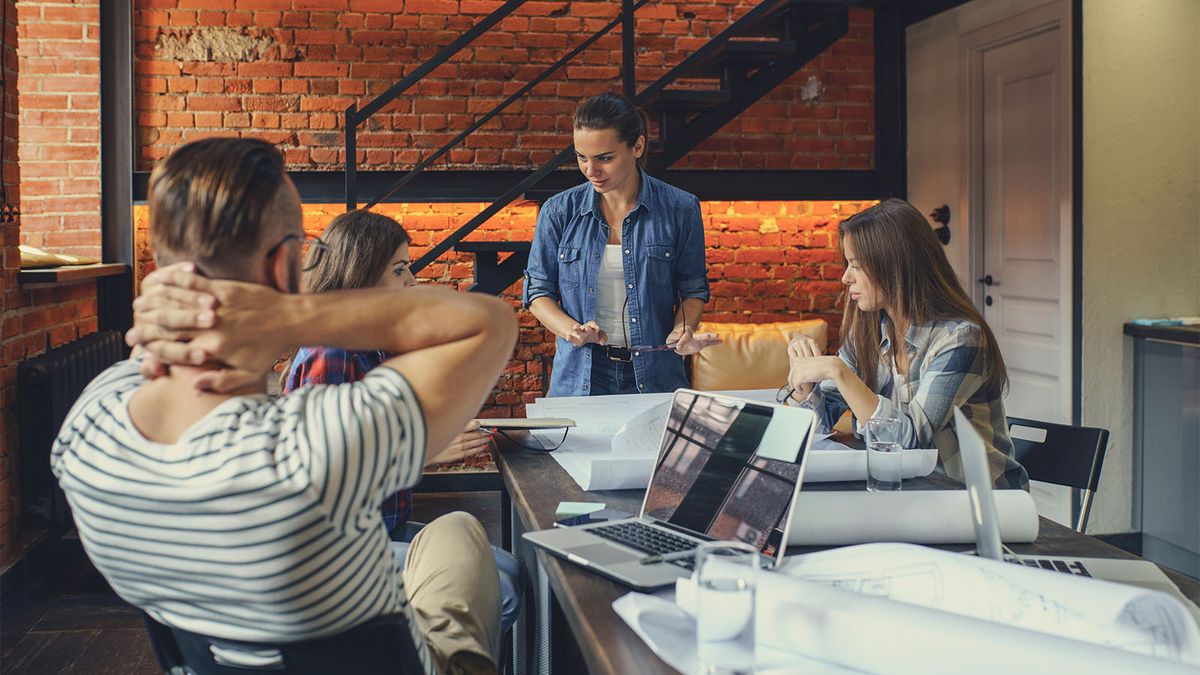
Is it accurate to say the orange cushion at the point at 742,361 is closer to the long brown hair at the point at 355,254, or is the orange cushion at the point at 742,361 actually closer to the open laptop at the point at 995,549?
the long brown hair at the point at 355,254

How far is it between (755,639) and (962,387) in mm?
1322

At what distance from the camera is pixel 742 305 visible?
19.4ft

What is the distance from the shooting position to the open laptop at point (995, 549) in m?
1.13

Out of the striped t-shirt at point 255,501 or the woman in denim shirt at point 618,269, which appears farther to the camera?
the woman in denim shirt at point 618,269

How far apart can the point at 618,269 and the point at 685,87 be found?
112 inches

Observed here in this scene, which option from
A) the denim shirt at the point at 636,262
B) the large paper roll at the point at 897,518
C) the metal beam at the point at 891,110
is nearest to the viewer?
the large paper roll at the point at 897,518

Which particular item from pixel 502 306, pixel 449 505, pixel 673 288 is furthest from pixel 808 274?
pixel 502 306

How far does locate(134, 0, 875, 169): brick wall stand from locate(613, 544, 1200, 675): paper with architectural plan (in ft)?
15.0

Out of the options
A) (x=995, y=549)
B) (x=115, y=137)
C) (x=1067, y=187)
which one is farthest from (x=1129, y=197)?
(x=115, y=137)

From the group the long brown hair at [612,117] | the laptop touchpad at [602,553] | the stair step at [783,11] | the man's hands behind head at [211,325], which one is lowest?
the laptop touchpad at [602,553]

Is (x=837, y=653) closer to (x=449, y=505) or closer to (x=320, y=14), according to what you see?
(x=449, y=505)

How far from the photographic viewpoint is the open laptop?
1.13m

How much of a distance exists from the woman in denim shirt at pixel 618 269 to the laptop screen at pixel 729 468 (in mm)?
1388

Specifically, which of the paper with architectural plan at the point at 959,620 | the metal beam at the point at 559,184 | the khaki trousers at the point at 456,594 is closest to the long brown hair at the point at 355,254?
the khaki trousers at the point at 456,594
